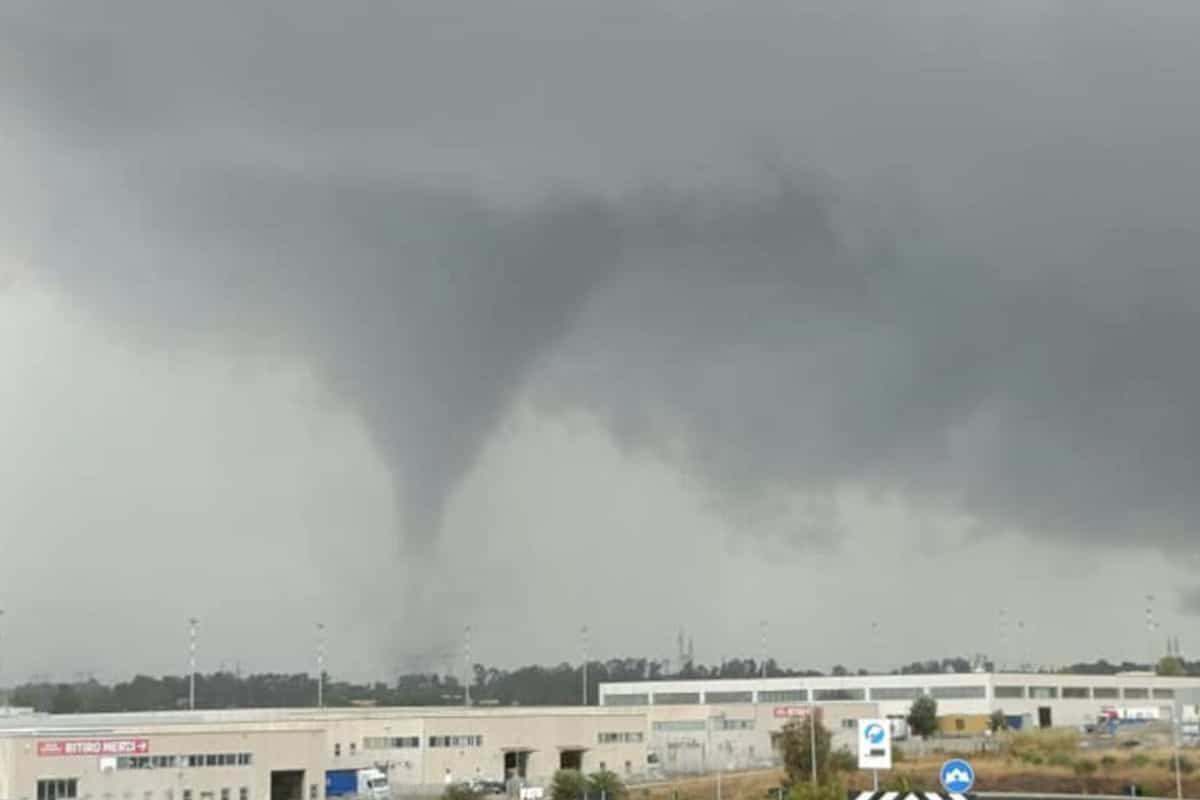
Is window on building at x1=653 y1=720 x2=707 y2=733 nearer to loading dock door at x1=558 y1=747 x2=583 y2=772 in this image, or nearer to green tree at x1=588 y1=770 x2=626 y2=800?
loading dock door at x1=558 y1=747 x2=583 y2=772

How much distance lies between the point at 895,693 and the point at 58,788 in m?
128

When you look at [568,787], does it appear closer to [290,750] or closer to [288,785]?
[288,785]

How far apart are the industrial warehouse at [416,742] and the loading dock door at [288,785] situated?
0.09 m

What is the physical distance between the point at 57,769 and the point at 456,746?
1649 inches

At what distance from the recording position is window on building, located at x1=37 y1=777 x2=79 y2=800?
3467 inches

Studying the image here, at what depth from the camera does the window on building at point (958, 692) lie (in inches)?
7446

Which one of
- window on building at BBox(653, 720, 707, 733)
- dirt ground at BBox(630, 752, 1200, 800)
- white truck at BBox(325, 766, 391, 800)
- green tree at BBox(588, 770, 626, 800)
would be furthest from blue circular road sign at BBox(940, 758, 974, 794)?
window on building at BBox(653, 720, 707, 733)

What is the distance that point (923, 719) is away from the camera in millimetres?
170750

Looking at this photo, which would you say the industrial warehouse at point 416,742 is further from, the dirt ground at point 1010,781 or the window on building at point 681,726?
the dirt ground at point 1010,781

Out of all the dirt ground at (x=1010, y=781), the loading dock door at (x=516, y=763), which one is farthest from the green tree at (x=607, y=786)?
the loading dock door at (x=516, y=763)

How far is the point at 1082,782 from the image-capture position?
102312 mm

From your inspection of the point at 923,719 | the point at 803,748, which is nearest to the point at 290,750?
the point at 803,748

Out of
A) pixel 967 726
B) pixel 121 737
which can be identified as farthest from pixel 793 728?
pixel 967 726

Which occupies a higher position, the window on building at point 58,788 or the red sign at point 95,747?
the red sign at point 95,747
